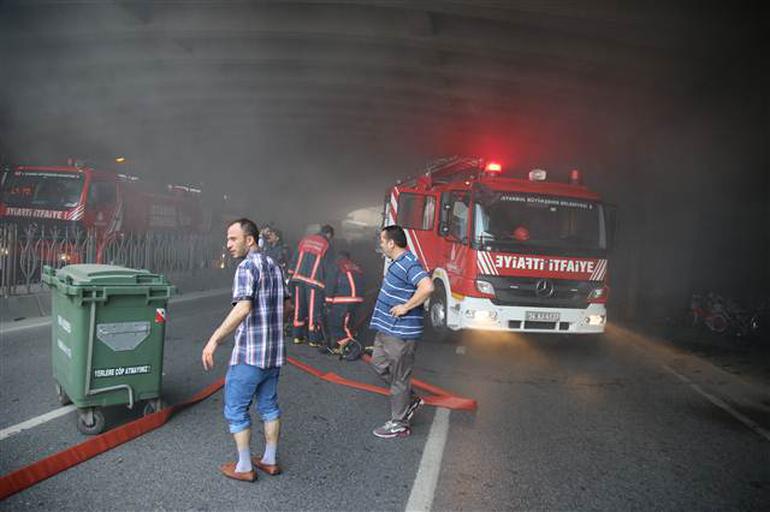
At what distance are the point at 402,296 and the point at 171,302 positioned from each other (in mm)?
8050

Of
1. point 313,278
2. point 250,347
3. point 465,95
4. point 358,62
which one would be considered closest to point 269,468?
point 250,347

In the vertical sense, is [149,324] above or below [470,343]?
above

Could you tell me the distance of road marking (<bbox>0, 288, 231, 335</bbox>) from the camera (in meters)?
7.30

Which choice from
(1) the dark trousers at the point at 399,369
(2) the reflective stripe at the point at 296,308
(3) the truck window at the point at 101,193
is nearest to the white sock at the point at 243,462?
(1) the dark trousers at the point at 399,369

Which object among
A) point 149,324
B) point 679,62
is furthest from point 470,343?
point 679,62

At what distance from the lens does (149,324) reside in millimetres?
4039

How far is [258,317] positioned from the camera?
331 cm

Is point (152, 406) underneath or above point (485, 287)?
underneath

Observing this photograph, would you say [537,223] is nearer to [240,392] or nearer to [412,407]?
[412,407]

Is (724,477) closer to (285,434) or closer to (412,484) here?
(412,484)

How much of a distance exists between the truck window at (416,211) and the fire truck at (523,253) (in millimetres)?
728

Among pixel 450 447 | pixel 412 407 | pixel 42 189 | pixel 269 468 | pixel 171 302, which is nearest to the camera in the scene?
pixel 269 468

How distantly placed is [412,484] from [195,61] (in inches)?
467

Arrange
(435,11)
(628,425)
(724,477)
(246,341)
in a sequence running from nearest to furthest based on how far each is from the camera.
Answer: (246,341)
(724,477)
(628,425)
(435,11)
